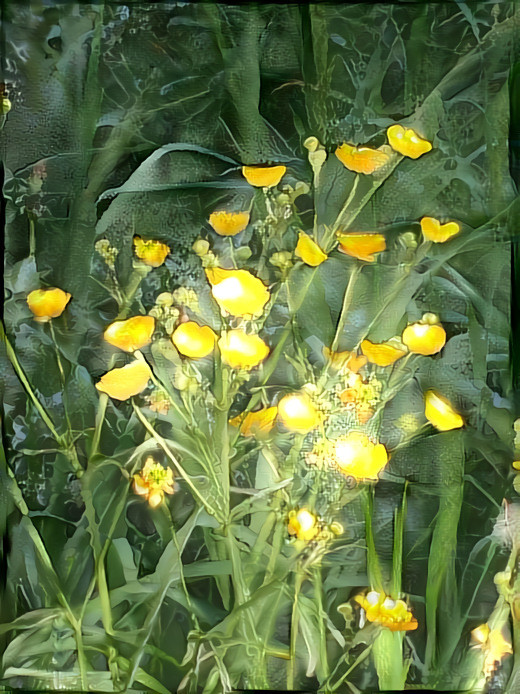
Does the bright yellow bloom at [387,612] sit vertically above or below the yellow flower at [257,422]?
below

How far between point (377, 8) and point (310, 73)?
0.53 feet

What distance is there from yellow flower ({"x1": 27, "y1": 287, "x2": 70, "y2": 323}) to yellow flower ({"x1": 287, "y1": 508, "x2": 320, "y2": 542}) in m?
0.54

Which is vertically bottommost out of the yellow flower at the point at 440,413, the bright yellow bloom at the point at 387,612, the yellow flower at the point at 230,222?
the bright yellow bloom at the point at 387,612

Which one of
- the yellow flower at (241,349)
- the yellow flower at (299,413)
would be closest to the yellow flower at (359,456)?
the yellow flower at (299,413)

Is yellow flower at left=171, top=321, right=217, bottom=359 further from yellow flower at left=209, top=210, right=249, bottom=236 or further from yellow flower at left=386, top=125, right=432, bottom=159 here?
yellow flower at left=386, top=125, right=432, bottom=159

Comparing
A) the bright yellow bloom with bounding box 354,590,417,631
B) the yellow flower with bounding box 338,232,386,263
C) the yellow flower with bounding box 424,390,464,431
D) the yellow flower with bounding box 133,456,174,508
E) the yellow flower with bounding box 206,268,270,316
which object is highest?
the yellow flower with bounding box 338,232,386,263

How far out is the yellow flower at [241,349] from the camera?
105 cm

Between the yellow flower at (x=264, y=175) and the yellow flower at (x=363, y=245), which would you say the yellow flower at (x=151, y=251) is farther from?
the yellow flower at (x=363, y=245)

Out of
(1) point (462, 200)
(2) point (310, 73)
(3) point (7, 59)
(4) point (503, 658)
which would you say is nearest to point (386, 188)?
(1) point (462, 200)

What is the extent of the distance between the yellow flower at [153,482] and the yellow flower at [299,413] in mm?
220

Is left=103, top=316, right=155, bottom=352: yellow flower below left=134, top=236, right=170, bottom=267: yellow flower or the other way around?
below

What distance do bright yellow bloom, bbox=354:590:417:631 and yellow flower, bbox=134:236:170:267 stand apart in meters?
0.67

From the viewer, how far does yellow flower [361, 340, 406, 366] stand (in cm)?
105

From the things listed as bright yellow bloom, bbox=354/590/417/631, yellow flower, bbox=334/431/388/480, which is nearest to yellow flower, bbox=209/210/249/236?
yellow flower, bbox=334/431/388/480
